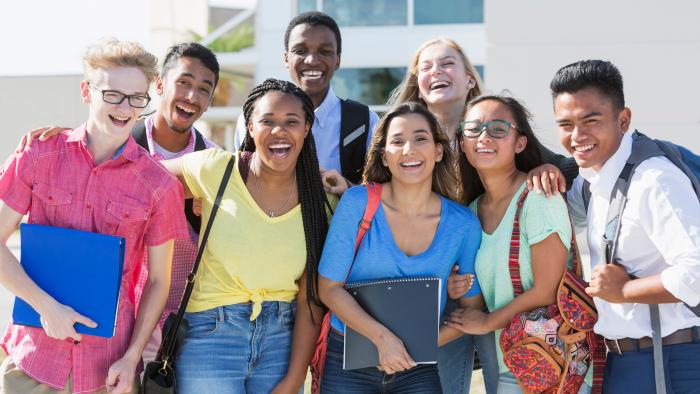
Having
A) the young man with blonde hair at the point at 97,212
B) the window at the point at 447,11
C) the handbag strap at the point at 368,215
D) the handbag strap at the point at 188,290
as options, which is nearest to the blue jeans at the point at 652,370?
the handbag strap at the point at 368,215

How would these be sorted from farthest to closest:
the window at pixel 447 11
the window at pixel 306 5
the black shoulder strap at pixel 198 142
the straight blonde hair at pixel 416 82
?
the window at pixel 306 5
the window at pixel 447 11
the straight blonde hair at pixel 416 82
the black shoulder strap at pixel 198 142

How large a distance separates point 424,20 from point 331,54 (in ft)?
45.9

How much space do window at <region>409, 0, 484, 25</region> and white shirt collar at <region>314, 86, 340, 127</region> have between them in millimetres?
13224

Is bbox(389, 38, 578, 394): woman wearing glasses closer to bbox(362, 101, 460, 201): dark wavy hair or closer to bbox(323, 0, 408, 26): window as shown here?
bbox(362, 101, 460, 201): dark wavy hair

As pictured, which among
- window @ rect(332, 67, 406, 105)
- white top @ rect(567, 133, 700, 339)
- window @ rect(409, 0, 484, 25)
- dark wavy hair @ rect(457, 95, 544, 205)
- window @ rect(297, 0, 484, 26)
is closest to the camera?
white top @ rect(567, 133, 700, 339)

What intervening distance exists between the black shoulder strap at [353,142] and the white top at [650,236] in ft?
4.66

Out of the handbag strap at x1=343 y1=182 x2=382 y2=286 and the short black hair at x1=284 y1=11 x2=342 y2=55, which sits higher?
the short black hair at x1=284 y1=11 x2=342 y2=55

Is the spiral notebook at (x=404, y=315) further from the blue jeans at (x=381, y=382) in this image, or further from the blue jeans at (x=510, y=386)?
the blue jeans at (x=510, y=386)

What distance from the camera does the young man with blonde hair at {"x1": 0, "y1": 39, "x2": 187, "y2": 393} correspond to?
122 inches

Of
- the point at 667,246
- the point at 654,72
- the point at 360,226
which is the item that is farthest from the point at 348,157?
the point at 654,72

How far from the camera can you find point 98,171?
3.18 meters

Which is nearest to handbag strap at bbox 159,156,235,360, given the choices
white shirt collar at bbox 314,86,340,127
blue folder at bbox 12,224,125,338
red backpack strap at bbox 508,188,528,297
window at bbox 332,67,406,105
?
blue folder at bbox 12,224,125,338

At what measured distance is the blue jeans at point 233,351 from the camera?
3.35 metres

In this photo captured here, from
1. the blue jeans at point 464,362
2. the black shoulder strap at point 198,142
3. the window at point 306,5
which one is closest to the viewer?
the blue jeans at point 464,362
